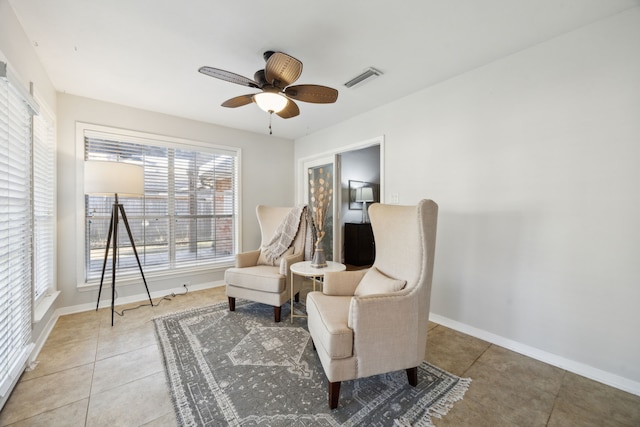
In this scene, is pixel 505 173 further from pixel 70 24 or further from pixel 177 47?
pixel 70 24

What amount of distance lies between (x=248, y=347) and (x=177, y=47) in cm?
252

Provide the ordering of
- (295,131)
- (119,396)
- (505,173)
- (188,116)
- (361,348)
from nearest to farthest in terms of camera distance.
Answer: (361,348) < (119,396) < (505,173) < (188,116) < (295,131)

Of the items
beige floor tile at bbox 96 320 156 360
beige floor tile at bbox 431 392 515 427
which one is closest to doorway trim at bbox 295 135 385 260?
beige floor tile at bbox 431 392 515 427

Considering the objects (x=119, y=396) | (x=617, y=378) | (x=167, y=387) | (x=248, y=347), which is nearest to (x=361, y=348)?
(x=248, y=347)

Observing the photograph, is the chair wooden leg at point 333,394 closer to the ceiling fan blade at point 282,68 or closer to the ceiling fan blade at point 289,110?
the ceiling fan blade at point 282,68

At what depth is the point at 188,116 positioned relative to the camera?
139 inches

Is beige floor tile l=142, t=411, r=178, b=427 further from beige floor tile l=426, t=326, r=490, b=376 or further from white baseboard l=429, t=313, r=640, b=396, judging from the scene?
white baseboard l=429, t=313, r=640, b=396

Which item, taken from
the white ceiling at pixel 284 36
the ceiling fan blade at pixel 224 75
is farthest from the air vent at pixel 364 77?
the ceiling fan blade at pixel 224 75

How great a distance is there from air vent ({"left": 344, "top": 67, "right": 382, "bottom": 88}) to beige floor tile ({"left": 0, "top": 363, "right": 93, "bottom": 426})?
10.6ft

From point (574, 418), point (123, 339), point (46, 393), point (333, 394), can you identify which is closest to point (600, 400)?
point (574, 418)

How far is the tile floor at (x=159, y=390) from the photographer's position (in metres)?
1.43

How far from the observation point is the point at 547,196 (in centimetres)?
197

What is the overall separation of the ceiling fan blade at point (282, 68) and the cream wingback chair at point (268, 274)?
169 centimetres

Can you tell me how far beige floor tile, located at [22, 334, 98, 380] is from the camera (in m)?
1.84
